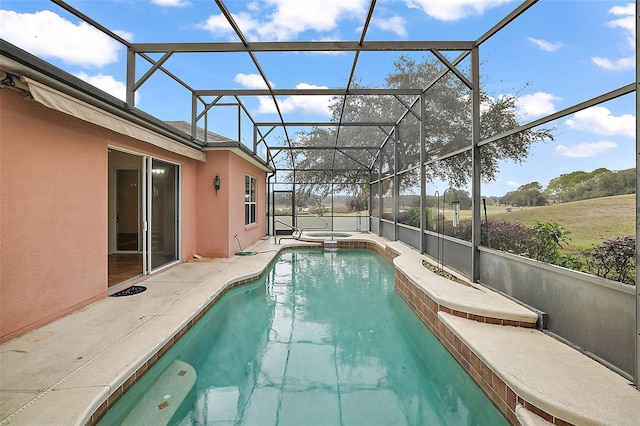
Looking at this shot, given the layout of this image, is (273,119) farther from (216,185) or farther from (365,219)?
(365,219)

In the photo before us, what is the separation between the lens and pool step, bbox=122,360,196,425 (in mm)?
2307

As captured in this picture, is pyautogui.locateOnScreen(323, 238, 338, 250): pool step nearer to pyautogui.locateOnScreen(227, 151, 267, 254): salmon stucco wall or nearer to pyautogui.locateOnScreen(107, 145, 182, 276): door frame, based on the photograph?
pyautogui.locateOnScreen(227, 151, 267, 254): salmon stucco wall

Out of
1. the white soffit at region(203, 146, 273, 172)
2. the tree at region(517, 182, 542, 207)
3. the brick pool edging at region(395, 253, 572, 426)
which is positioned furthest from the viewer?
the white soffit at region(203, 146, 273, 172)

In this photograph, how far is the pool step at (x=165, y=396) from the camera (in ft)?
7.57

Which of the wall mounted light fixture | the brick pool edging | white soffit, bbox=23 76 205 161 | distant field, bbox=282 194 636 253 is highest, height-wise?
white soffit, bbox=23 76 205 161

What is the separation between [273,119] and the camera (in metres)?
9.34

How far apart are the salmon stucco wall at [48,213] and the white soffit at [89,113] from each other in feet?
0.92

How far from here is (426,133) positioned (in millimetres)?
7293

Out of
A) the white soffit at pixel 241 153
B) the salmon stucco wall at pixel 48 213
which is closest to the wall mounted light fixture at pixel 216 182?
the white soffit at pixel 241 153

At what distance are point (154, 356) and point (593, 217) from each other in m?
4.32

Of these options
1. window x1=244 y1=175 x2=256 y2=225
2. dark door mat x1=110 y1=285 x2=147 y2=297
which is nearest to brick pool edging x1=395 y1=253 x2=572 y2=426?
dark door mat x1=110 y1=285 x2=147 y2=297

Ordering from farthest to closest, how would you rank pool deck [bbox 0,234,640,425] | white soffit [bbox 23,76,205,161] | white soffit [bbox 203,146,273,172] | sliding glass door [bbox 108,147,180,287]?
white soffit [bbox 203,146,273,172] < sliding glass door [bbox 108,147,180,287] < white soffit [bbox 23,76,205,161] < pool deck [bbox 0,234,640,425]

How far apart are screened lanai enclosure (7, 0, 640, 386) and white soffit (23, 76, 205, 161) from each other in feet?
1.52

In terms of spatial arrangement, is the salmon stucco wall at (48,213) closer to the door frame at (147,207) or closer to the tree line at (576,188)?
the door frame at (147,207)
